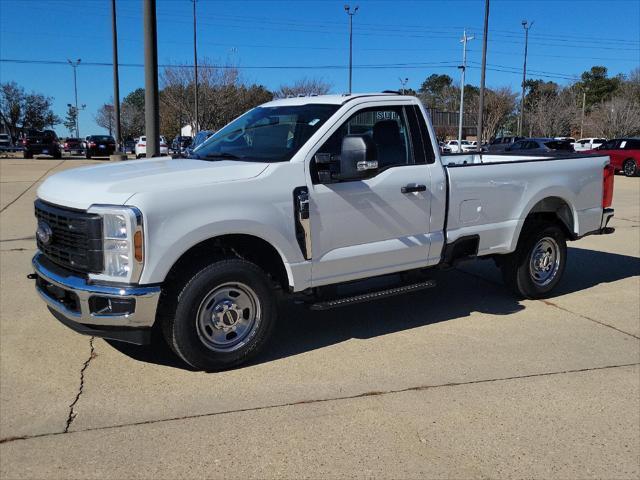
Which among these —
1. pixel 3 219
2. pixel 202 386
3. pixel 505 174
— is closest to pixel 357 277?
pixel 202 386

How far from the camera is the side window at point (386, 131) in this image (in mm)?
5211

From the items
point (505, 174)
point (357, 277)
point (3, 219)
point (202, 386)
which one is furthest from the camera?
point (3, 219)

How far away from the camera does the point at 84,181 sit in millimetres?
4367

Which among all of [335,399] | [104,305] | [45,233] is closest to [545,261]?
[335,399]

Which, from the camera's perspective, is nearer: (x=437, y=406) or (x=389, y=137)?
(x=437, y=406)

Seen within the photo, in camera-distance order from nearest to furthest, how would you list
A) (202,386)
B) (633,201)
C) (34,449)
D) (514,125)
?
1. (34,449)
2. (202,386)
3. (633,201)
4. (514,125)

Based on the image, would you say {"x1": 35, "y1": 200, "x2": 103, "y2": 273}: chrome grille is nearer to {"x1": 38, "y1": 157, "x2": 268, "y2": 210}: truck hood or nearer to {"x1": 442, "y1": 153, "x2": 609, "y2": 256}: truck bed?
{"x1": 38, "y1": 157, "x2": 268, "y2": 210}: truck hood

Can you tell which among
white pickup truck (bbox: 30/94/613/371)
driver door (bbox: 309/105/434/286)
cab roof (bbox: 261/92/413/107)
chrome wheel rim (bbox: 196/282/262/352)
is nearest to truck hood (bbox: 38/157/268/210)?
white pickup truck (bbox: 30/94/613/371)

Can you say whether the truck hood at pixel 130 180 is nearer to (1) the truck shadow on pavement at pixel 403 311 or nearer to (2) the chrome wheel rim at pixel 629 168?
(1) the truck shadow on pavement at pixel 403 311

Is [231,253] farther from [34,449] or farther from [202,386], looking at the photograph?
[34,449]

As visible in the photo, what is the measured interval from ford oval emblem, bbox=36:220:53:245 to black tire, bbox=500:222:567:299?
450 centimetres

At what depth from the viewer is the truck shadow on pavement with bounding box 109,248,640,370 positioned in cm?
507

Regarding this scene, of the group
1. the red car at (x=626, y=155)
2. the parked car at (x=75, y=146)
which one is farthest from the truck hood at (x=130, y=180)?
the parked car at (x=75, y=146)

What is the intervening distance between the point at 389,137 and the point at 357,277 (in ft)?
4.28
